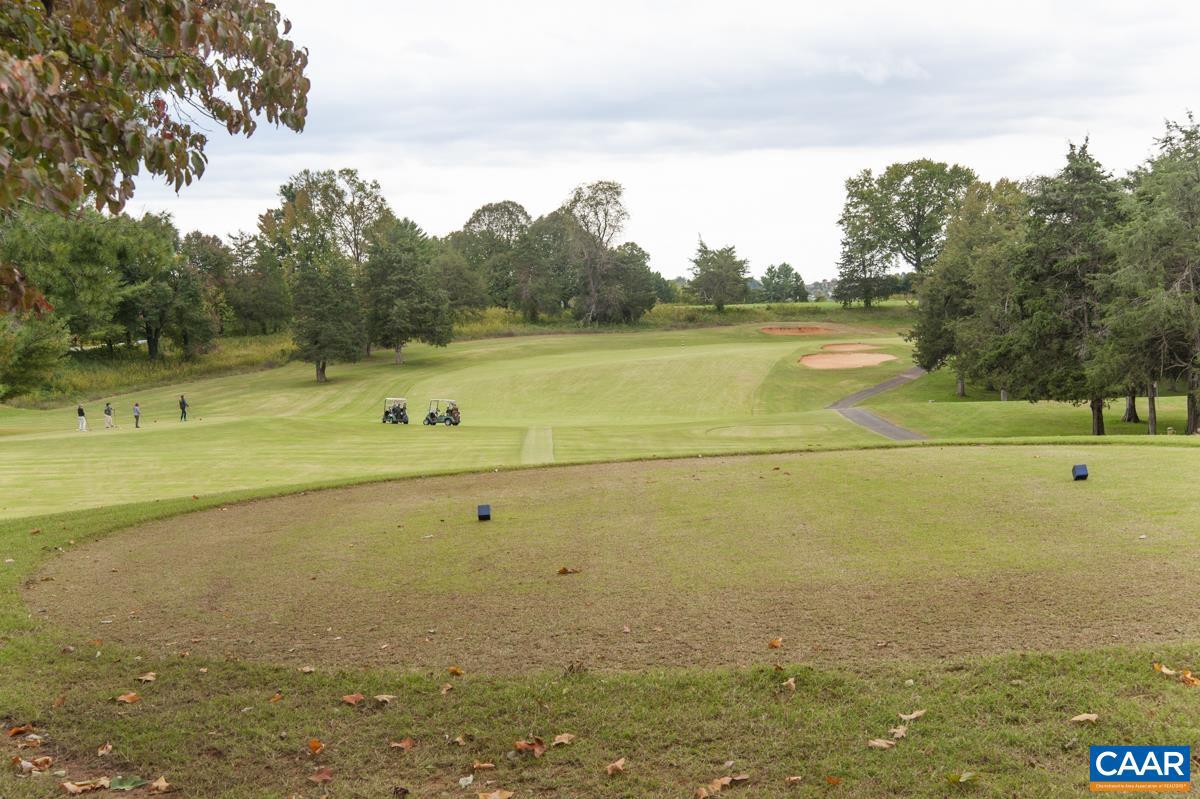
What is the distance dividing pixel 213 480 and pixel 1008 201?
67557 mm

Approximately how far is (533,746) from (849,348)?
69.4 metres

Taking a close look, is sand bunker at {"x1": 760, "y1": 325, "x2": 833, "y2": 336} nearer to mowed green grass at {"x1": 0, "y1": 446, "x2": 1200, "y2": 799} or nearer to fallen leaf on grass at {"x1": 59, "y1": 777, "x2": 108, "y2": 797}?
mowed green grass at {"x1": 0, "y1": 446, "x2": 1200, "y2": 799}

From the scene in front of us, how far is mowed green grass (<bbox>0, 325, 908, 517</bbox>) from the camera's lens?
2495cm

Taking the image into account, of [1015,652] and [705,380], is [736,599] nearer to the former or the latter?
[1015,652]

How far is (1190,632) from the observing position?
697 centimetres

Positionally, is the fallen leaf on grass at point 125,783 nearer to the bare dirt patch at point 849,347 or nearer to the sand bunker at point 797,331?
the bare dirt patch at point 849,347

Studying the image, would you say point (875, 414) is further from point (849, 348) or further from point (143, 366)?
point (143, 366)

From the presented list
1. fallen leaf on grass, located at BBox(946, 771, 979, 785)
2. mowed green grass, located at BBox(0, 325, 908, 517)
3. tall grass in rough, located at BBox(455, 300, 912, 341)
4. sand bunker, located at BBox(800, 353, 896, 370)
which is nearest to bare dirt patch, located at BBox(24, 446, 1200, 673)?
fallen leaf on grass, located at BBox(946, 771, 979, 785)

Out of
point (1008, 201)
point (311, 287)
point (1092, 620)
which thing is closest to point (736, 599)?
point (1092, 620)

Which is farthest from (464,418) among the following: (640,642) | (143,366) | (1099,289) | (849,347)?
(640,642)

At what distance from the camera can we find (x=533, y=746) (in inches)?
236

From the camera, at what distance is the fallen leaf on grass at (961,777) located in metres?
5.16
